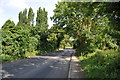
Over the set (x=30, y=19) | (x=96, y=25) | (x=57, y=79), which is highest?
(x=30, y=19)

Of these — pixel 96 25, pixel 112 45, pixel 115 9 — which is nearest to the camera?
pixel 115 9

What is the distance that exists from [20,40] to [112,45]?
14.7 metres

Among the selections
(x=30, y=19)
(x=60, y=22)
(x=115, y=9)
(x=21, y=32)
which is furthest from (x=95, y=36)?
(x=30, y=19)

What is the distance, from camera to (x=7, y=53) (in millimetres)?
18750

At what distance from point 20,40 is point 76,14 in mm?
10222

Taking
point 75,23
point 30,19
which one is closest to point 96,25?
point 75,23

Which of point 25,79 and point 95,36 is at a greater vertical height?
point 95,36

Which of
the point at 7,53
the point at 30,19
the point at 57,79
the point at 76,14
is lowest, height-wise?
the point at 57,79

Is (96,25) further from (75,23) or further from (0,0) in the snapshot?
(0,0)

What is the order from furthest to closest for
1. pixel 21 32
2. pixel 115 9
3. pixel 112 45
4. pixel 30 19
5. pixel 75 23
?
pixel 30 19 → pixel 75 23 → pixel 112 45 → pixel 21 32 → pixel 115 9

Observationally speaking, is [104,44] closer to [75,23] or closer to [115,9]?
[75,23]

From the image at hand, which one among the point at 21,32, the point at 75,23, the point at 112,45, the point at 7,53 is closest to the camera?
the point at 7,53

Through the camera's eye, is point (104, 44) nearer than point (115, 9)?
No

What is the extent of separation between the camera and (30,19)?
2675 inches
